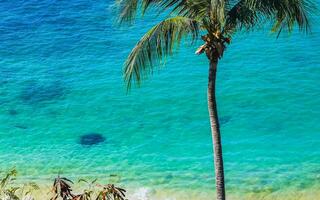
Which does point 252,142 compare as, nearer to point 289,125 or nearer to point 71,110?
point 289,125

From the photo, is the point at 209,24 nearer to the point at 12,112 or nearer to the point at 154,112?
the point at 154,112

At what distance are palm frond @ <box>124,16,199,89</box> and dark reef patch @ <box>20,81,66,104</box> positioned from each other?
2070cm

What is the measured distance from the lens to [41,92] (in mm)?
36875

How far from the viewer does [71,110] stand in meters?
34.8

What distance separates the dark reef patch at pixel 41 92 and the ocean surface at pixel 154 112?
0.21 ft

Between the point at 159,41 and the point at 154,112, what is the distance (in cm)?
1809

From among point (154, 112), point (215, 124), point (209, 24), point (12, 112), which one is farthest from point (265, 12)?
point (12, 112)

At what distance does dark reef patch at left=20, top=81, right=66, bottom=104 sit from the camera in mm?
36156

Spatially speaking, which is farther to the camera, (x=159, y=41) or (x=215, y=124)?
(x=215, y=124)

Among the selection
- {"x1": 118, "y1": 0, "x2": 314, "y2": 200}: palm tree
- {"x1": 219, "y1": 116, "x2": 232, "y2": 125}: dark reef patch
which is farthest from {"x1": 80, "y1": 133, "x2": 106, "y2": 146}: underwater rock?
{"x1": 118, "y1": 0, "x2": 314, "y2": 200}: palm tree

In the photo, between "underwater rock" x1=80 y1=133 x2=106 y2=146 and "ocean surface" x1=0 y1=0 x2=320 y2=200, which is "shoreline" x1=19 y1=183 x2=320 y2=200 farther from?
"underwater rock" x1=80 y1=133 x2=106 y2=146

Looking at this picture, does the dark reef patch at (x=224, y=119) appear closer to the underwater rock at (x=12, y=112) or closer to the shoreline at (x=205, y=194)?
the shoreline at (x=205, y=194)

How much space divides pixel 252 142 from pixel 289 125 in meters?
2.81

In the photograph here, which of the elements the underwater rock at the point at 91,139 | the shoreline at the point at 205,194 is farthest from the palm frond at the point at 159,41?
the underwater rock at the point at 91,139
